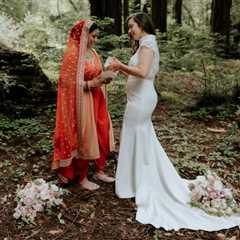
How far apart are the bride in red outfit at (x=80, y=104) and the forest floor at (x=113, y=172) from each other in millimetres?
425

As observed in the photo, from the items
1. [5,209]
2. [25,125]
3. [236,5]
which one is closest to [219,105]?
[25,125]

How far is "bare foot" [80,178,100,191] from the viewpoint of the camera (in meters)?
5.23

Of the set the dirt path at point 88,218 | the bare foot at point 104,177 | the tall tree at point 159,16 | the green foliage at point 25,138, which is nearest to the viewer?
the dirt path at point 88,218

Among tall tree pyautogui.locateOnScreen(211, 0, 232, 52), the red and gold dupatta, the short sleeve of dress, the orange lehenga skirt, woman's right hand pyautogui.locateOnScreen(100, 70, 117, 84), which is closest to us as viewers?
the short sleeve of dress

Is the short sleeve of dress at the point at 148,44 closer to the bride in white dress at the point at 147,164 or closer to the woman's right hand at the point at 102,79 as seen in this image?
the bride in white dress at the point at 147,164

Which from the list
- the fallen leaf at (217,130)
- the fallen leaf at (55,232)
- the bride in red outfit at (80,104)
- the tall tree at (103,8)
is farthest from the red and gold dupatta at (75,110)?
the tall tree at (103,8)

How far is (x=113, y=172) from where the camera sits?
5.81 meters

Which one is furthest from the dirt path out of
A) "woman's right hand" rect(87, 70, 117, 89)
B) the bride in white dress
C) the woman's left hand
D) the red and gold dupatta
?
the woman's left hand

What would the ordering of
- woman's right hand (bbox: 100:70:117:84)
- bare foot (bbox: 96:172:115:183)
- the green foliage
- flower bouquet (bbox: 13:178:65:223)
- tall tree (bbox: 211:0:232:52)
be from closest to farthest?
flower bouquet (bbox: 13:178:65:223) → woman's right hand (bbox: 100:70:117:84) → bare foot (bbox: 96:172:115:183) → the green foliage → tall tree (bbox: 211:0:232:52)

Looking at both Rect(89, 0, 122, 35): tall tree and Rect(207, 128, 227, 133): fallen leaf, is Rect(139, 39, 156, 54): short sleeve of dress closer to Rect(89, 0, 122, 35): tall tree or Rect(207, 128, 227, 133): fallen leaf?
Rect(207, 128, 227, 133): fallen leaf

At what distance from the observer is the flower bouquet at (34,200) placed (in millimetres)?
4531

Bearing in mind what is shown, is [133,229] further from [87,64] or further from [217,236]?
[87,64]

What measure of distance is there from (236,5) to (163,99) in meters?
11.1

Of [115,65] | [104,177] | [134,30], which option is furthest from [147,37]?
[104,177]
